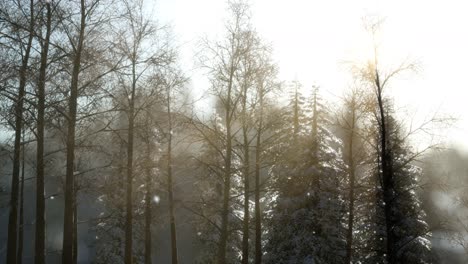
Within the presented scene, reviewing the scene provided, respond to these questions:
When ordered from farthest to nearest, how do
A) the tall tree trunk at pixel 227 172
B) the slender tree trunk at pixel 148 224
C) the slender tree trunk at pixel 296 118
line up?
the slender tree trunk at pixel 296 118, the slender tree trunk at pixel 148 224, the tall tree trunk at pixel 227 172

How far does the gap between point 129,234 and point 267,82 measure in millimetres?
7418

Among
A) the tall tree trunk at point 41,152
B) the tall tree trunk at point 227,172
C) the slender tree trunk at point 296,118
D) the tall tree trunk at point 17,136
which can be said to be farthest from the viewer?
the slender tree trunk at point 296,118

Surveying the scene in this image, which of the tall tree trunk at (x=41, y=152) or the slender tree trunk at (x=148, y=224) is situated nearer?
the tall tree trunk at (x=41, y=152)

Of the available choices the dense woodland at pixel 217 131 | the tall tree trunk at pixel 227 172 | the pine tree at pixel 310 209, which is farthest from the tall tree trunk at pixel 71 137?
the pine tree at pixel 310 209

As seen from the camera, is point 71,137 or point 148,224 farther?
point 148,224

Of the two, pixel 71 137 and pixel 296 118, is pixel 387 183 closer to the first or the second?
pixel 71 137

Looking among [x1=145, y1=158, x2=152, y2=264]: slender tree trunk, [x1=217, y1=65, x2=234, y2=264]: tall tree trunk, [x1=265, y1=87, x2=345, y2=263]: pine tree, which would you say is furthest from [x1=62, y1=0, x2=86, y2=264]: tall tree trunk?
[x1=265, y1=87, x2=345, y2=263]: pine tree

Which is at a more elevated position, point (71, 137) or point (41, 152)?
point (71, 137)

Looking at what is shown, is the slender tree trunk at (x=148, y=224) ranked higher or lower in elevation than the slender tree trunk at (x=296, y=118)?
lower

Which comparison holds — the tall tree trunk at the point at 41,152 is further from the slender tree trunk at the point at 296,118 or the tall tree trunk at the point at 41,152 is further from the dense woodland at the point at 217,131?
the slender tree trunk at the point at 296,118

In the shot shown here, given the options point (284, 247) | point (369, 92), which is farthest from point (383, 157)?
point (284, 247)

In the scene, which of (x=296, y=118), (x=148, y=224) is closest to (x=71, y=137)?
(x=148, y=224)

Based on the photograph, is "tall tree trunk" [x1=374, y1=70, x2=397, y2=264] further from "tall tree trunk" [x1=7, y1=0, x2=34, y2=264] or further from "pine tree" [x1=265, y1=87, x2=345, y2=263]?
"tall tree trunk" [x1=7, y1=0, x2=34, y2=264]

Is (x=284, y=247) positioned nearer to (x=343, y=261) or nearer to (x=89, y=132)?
(x=343, y=261)
